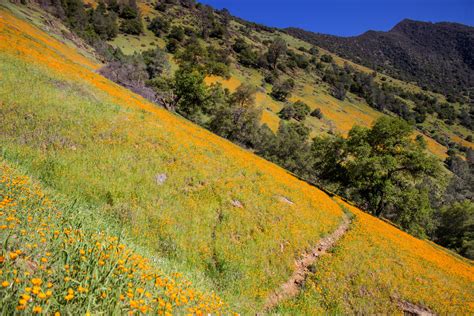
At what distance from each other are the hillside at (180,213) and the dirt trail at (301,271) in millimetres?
323

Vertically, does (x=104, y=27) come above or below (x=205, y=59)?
below

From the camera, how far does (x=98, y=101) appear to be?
73.4ft

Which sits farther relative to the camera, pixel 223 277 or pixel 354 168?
pixel 354 168

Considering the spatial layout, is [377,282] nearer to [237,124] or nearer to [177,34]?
[237,124]

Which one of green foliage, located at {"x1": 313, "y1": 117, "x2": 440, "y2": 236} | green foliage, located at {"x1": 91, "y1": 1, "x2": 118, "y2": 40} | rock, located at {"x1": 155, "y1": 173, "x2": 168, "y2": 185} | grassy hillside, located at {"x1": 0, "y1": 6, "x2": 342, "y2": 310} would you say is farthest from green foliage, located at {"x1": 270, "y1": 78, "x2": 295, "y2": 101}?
rock, located at {"x1": 155, "y1": 173, "x2": 168, "y2": 185}

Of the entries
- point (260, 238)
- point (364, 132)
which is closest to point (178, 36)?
point (364, 132)

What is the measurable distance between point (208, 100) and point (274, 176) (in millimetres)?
46630

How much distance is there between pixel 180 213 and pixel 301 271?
7740 millimetres

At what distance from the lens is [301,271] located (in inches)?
574

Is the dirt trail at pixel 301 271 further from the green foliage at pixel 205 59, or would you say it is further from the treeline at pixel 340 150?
the green foliage at pixel 205 59

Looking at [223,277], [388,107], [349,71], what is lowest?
[223,277]

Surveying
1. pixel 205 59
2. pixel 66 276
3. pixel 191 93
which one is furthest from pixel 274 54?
pixel 66 276

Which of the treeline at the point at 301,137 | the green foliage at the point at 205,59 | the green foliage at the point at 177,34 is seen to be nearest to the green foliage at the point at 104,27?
the treeline at the point at 301,137

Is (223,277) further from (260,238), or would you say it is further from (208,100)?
(208,100)
